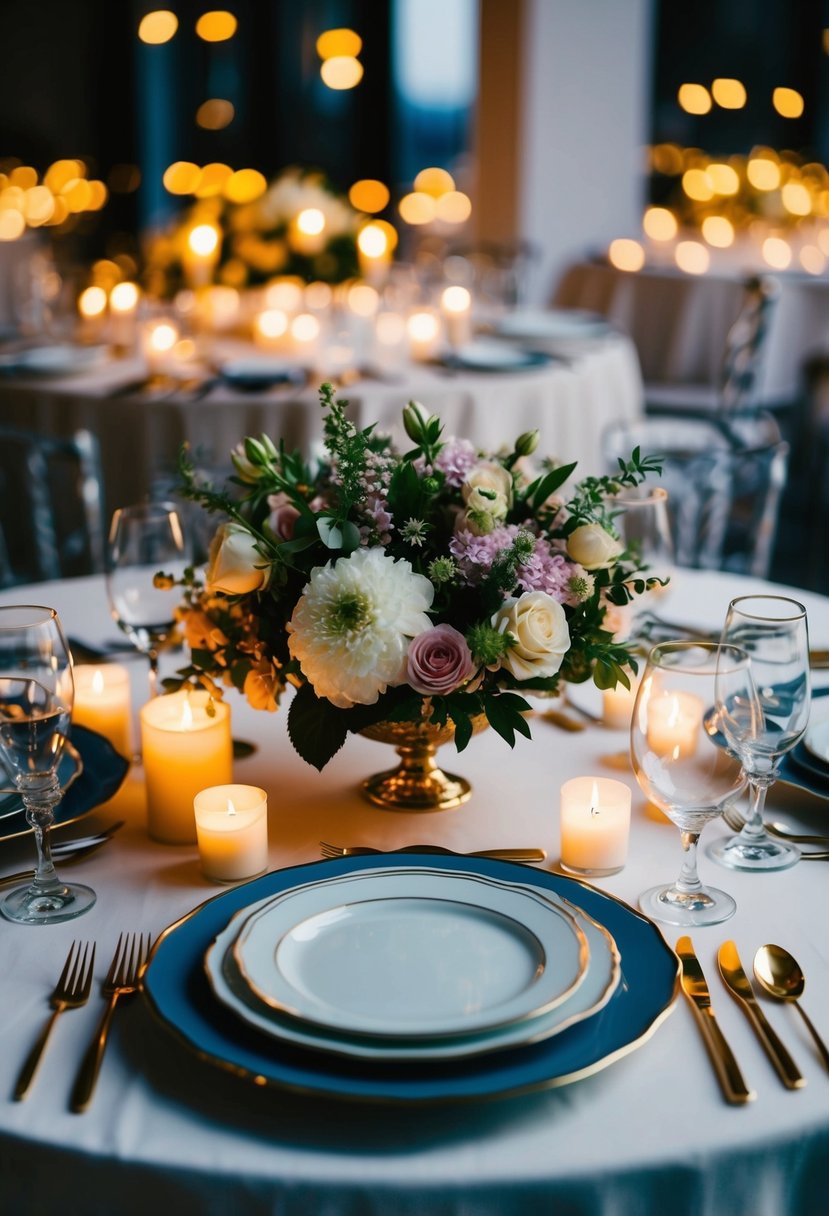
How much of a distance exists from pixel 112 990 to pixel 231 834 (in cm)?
20

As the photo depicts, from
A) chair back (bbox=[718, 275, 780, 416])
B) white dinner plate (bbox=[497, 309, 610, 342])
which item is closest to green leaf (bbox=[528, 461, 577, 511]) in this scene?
white dinner plate (bbox=[497, 309, 610, 342])

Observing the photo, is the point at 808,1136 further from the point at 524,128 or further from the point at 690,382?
the point at 524,128

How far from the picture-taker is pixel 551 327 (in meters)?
4.10

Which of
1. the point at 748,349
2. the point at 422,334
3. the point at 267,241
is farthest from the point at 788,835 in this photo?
the point at 748,349

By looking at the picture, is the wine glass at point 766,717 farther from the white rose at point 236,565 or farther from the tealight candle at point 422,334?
the tealight candle at point 422,334

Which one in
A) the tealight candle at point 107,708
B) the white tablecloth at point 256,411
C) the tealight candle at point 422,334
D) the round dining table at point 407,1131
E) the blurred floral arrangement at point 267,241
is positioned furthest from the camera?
the blurred floral arrangement at point 267,241

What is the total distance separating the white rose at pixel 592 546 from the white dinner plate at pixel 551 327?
2863mm

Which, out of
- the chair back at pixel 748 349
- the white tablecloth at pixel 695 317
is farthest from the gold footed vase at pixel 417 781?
the white tablecloth at pixel 695 317

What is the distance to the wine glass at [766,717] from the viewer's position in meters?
1.16

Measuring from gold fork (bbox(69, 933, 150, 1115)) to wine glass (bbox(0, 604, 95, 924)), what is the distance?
0.29ft

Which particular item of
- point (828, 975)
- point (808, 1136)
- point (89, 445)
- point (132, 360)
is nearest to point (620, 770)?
point (828, 975)

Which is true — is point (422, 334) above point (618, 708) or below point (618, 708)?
above

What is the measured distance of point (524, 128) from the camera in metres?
6.79

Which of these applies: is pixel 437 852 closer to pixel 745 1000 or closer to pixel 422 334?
pixel 745 1000
